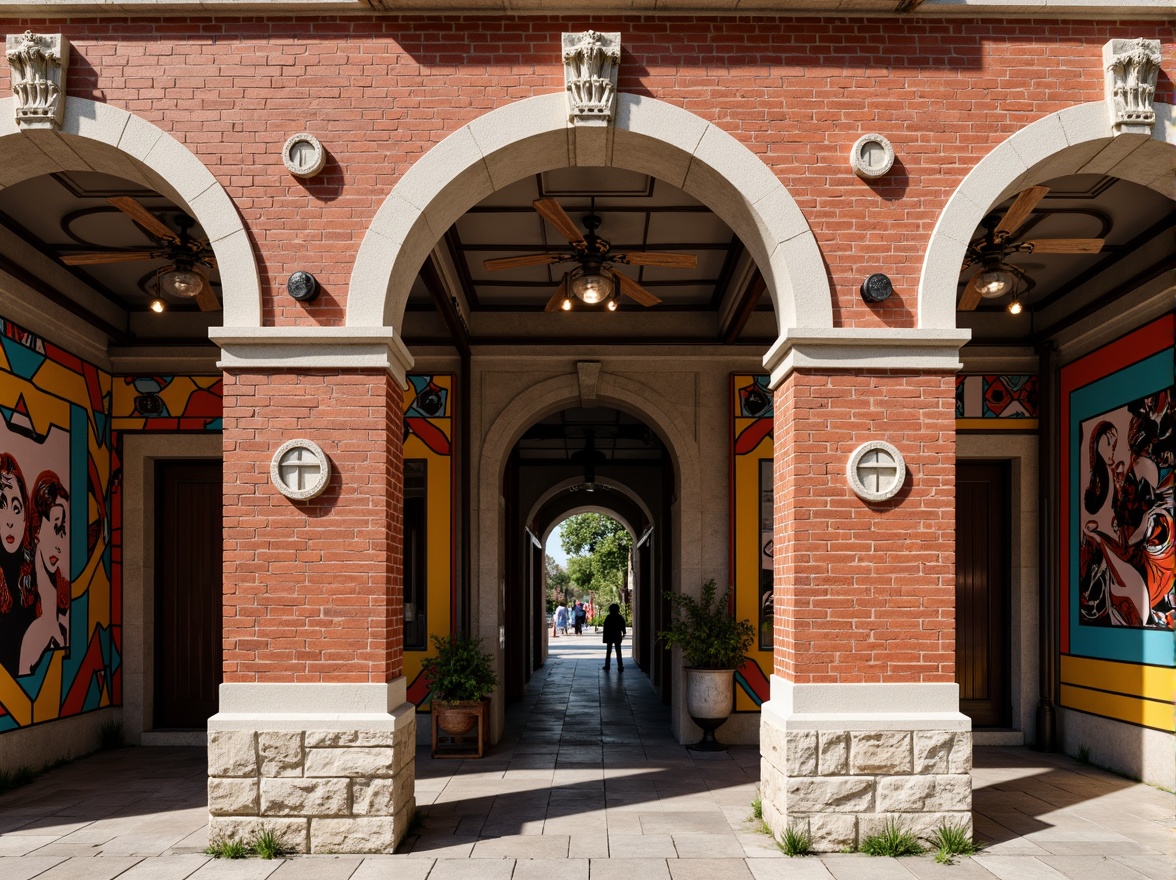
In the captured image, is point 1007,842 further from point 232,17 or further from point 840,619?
point 232,17

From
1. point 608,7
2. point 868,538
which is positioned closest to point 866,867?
point 868,538

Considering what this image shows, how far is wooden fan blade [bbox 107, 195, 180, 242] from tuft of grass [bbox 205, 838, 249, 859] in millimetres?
4052

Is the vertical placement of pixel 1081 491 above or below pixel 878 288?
below

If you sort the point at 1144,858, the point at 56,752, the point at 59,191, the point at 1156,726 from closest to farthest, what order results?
the point at 1144,858, the point at 59,191, the point at 1156,726, the point at 56,752

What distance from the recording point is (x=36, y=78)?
6.00m

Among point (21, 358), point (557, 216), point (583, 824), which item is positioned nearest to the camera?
point (583, 824)

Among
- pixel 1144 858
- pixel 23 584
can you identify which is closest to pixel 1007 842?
pixel 1144 858

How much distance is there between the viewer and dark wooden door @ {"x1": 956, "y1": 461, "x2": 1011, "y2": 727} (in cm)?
1033

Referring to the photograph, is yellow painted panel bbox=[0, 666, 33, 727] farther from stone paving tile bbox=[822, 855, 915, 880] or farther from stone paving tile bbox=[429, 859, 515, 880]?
stone paving tile bbox=[822, 855, 915, 880]

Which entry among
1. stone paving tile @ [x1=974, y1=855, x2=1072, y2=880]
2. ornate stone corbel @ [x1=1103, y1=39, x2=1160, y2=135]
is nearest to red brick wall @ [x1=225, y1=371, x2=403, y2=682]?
stone paving tile @ [x1=974, y1=855, x2=1072, y2=880]

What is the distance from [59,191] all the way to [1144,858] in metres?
8.65

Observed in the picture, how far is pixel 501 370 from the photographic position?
34.5 feet

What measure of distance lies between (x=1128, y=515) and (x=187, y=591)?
914 centimetres

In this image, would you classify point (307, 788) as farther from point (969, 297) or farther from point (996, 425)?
point (996, 425)
